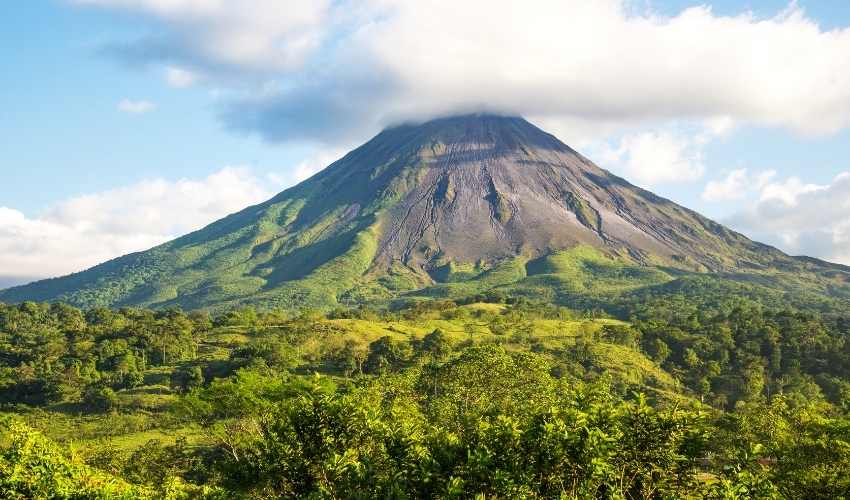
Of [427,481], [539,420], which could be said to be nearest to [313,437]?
[427,481]

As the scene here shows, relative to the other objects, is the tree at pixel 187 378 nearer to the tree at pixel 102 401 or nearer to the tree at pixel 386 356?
the tree at pixel 102 401

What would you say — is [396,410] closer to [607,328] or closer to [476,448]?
[476,448]

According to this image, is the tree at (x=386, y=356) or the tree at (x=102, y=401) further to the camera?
the tree at (x=386, y=356)

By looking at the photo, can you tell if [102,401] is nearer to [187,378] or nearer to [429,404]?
[187,378]

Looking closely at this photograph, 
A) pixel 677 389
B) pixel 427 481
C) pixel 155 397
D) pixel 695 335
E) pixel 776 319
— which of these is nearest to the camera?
pixel 427 481

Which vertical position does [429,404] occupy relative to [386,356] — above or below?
above

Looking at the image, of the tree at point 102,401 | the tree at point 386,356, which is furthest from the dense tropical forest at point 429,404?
the tree at point 386,356

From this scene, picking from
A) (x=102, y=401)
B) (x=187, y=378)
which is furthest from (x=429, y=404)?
(x=102, y=401)

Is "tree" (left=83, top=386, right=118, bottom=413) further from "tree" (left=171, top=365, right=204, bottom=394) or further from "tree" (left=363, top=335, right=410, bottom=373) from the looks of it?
"tree" (left=363, top=335, right=410, bottom=373)
